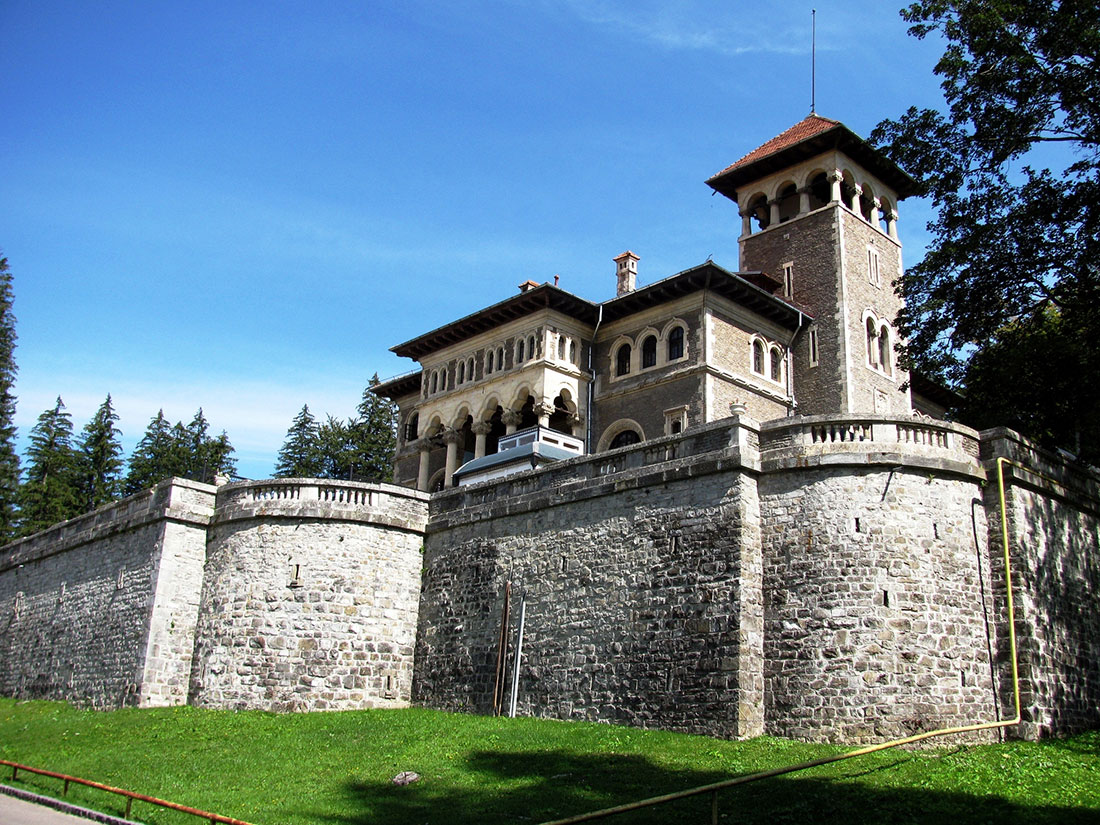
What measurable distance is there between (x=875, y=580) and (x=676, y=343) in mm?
18831

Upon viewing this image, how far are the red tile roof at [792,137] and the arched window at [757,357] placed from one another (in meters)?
8.44

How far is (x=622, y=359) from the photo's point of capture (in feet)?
128

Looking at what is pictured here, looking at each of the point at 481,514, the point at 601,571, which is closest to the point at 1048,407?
the point at 601,571

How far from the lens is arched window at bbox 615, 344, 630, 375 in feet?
127

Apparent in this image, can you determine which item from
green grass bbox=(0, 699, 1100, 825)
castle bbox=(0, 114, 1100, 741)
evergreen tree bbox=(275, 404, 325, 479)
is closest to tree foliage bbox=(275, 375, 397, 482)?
evergreen tree bbox=(275, 404, 325, 479)

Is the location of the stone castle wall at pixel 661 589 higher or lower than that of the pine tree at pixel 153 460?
lower

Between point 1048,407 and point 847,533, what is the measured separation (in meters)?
8.84

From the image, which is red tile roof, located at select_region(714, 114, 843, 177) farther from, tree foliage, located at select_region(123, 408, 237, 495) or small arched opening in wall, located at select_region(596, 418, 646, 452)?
tree foliage, located at select_region(123, 408, 237, 495)

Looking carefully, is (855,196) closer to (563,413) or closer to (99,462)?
(563,413)

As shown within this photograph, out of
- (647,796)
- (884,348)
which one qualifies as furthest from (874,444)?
(884,348)

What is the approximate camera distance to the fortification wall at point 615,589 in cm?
1970

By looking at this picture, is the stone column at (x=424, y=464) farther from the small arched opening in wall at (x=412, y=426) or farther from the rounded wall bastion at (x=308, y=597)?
the rounded wall bastion at (x=308, y=597)

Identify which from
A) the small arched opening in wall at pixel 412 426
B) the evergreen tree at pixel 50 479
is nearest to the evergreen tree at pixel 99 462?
the evergreen tree at pixel 50 479

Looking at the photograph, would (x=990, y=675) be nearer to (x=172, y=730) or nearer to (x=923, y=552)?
(x=923, y=552)
